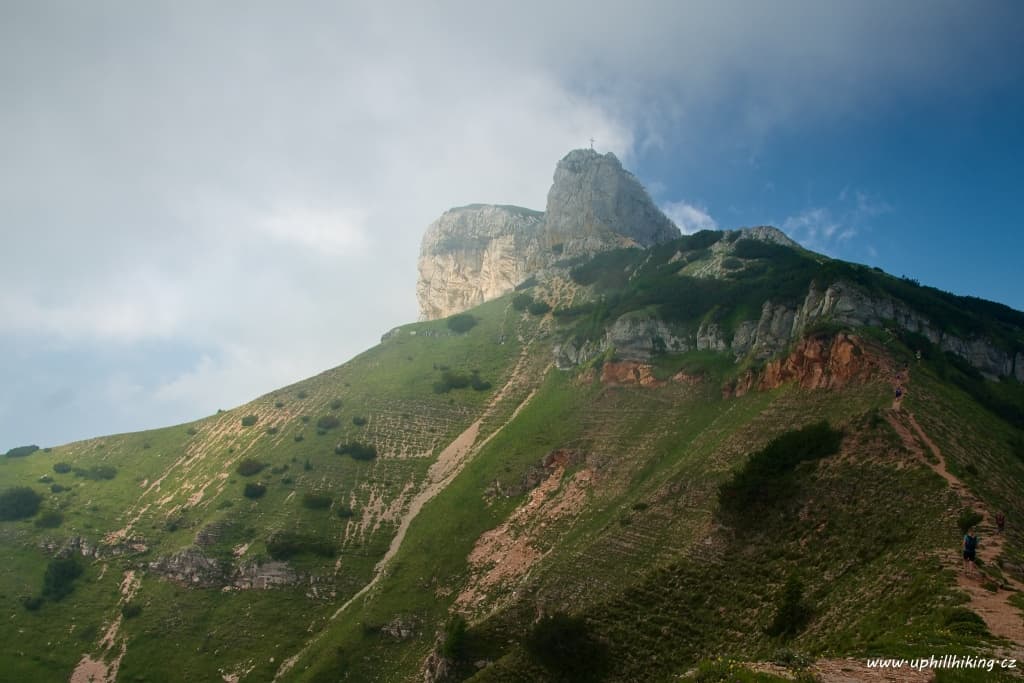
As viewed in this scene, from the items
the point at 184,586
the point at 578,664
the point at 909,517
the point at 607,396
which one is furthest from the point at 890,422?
the point at 184,586

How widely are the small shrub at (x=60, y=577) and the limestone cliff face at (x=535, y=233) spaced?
113 m

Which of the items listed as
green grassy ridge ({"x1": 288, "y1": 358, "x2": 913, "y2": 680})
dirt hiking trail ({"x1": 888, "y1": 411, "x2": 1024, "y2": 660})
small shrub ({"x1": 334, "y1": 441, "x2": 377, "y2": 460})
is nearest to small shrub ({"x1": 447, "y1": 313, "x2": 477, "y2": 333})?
small shrub ({"x1": 334, "y1": 441, "x2": 377, "y2": 460})

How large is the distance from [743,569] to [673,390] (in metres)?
35.3

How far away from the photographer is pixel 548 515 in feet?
202

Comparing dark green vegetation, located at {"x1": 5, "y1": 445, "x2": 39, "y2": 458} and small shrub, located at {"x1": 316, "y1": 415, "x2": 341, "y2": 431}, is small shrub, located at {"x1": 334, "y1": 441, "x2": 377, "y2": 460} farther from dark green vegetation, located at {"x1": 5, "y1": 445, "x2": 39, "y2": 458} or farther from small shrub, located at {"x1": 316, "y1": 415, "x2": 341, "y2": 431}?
dark green vegetation, located at {"x1": 5, "y1": 445, "x2": 39, "y2": 458}

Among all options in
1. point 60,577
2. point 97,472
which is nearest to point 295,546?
point 60,577

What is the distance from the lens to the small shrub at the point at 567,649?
36.5 meters

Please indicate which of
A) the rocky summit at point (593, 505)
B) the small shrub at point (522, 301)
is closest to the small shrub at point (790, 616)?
the rocky summit at point (593, 505)

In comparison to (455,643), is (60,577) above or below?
above

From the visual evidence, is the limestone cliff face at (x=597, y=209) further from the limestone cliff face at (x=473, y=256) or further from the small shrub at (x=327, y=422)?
the small shrub at (x=327, y=422)

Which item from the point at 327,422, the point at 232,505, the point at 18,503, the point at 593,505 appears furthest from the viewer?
the point at 327,422

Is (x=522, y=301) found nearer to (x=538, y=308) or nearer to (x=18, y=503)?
(x=538, y=308)

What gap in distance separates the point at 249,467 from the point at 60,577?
78.8 ft

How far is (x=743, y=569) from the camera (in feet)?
122
